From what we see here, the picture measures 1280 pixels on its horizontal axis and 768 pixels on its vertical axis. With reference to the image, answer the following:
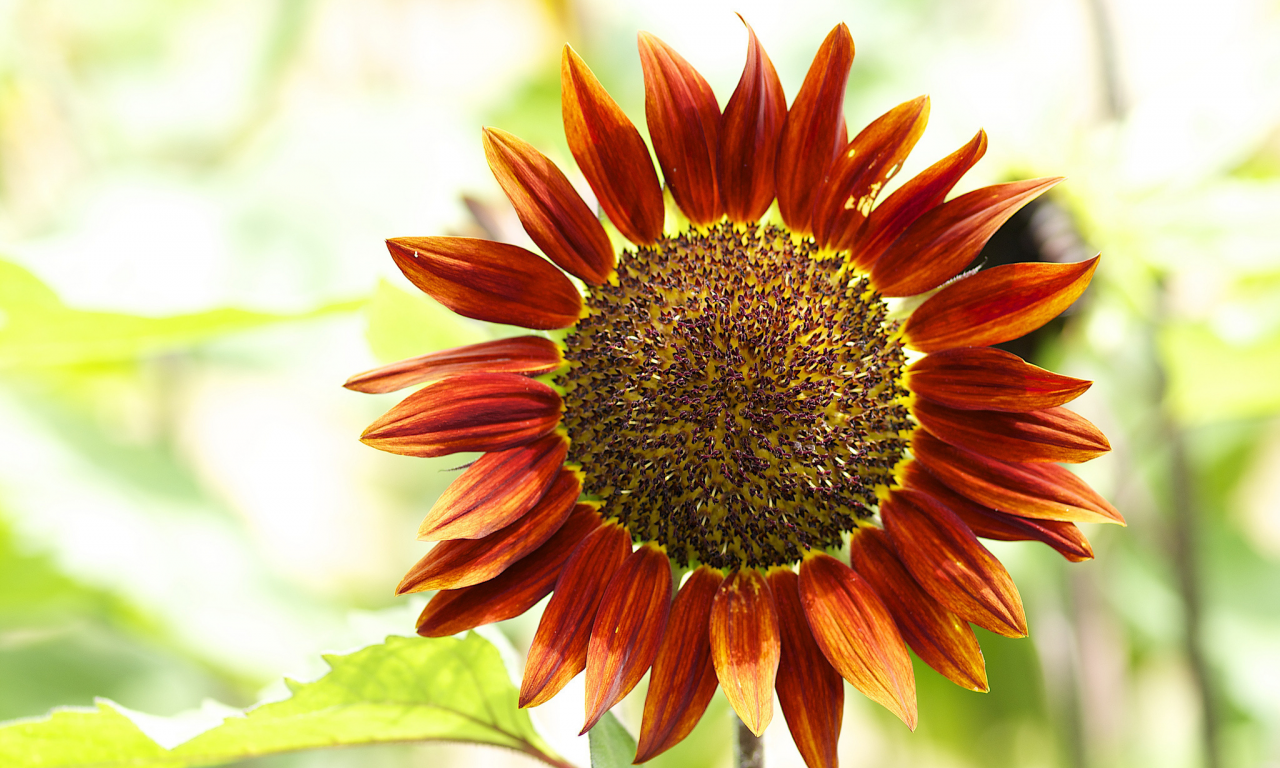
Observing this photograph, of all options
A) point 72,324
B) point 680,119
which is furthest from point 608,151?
point 72,324

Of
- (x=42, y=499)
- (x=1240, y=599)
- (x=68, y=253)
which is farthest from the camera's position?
(x=1240, y=599)

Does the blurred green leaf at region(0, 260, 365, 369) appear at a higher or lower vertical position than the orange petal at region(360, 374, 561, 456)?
higher

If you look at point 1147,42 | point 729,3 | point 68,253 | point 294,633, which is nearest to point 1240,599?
point 1147,42

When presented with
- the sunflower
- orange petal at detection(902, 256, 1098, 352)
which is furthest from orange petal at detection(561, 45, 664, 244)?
orange petal at detection(902, 256, 1098, 352)

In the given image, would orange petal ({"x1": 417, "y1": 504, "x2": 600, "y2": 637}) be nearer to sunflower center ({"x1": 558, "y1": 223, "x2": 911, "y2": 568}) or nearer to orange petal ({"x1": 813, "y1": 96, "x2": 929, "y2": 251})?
sunflower center ({"x1": 558, "y1": 223, "x2": 911, "y2": 568})

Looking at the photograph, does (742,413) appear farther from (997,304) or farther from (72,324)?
(72,324)

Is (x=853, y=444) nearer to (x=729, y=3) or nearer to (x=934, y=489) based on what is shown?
(x=934, y=489)
